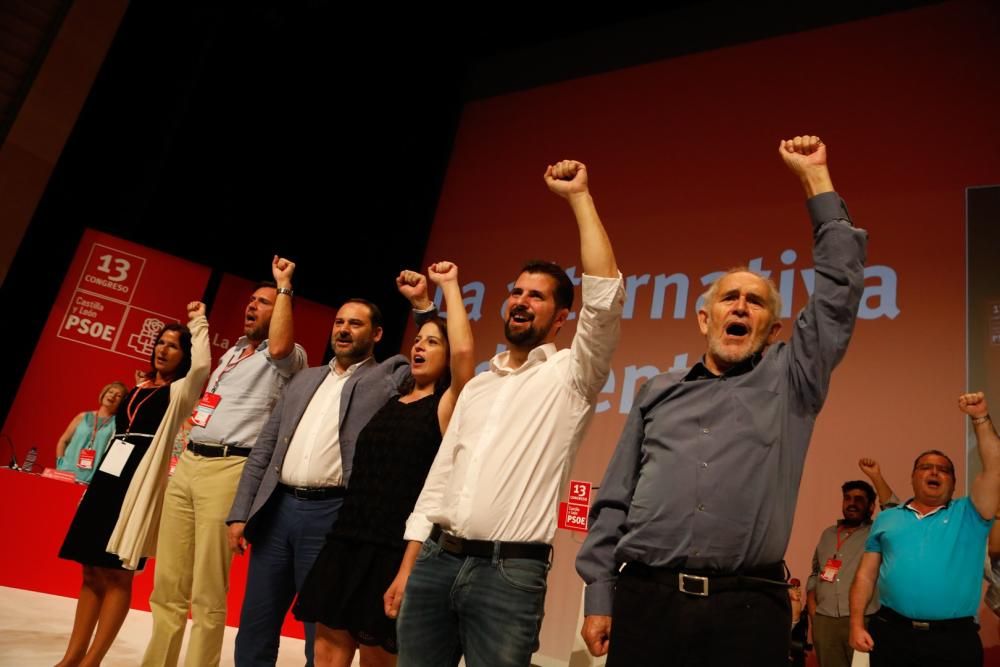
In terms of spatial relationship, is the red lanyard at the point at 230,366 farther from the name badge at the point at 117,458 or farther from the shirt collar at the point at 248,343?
the name badge at the point at 117,458

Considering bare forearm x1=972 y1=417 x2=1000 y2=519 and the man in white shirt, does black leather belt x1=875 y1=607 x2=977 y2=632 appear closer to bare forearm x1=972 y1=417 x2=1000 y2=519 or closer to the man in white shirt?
bare forearm x1=972 y1=417 x2=1000 y2=519

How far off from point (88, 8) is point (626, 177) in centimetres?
406

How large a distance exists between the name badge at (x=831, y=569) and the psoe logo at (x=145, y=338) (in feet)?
16.2

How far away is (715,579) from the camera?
1.40 metres

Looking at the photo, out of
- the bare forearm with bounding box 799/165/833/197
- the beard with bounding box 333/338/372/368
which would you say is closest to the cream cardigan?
the beard with bounding box 333/338/372/368

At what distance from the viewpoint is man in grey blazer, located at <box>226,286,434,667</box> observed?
2318 millimetres

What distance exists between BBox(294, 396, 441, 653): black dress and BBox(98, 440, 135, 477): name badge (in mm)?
1278

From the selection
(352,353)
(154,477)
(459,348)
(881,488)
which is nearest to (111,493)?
(154,477)

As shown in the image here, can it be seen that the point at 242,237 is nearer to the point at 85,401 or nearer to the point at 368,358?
the point at 85,401

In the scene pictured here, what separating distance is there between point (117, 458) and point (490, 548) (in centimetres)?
201

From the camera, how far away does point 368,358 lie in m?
2.68

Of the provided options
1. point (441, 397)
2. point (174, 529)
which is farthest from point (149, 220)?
point (441, 397)

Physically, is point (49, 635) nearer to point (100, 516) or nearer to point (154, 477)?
point (100, 516)

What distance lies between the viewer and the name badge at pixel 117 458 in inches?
119
